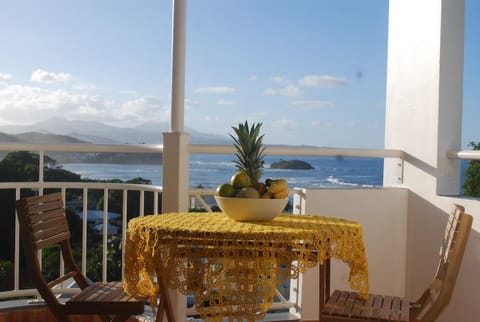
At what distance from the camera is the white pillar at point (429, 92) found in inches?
135

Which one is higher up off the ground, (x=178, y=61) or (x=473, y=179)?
(x=178, y=61)

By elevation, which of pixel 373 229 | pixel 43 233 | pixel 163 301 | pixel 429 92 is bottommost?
pixel 163 301

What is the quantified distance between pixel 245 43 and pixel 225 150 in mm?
27807

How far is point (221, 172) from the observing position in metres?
23.0

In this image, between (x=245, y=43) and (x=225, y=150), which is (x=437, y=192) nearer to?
(x=225, y=150)

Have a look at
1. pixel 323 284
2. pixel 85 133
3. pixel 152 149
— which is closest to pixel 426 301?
pixel 323 284

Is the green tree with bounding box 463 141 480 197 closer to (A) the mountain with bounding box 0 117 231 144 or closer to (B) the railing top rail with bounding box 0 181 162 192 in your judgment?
(B) the railing top rail with bounding box 0 181 162 192

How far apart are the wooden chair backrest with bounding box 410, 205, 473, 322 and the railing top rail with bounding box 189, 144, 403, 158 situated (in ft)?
3.74

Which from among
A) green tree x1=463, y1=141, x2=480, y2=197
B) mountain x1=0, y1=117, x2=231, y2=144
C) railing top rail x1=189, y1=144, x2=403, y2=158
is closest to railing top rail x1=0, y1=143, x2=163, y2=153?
railing top rail x1=189, y1=144, x2=403, y2=158

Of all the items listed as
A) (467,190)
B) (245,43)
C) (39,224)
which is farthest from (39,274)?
(245,43)

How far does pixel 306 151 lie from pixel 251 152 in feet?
3.91

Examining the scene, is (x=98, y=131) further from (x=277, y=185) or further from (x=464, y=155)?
(x=277, y=185)

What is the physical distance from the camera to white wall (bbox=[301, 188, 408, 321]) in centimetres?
341

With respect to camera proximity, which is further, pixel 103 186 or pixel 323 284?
pixel 103 186
